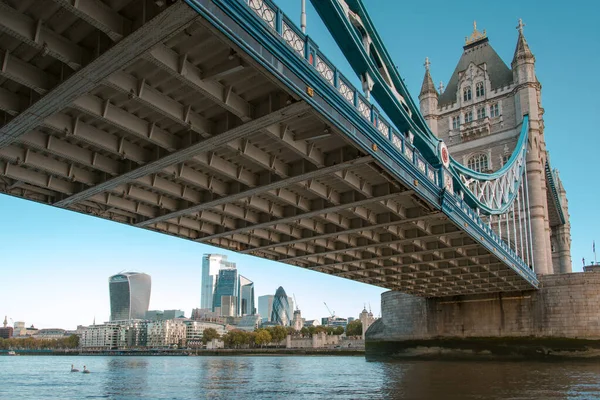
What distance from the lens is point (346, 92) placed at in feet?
53.8

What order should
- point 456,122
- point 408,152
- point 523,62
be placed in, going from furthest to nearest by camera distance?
point 456,122
point 523,62
point 408,152

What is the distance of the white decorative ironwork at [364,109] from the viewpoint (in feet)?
56.7

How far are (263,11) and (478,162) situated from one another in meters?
58.2

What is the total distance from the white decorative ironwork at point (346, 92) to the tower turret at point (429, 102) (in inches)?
2240

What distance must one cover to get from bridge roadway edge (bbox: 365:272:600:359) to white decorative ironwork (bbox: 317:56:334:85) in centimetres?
4089

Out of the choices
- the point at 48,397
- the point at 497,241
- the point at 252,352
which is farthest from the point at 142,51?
the point at 252,352

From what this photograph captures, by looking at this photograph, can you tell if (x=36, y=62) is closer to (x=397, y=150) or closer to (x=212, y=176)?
(x=212, y=176)

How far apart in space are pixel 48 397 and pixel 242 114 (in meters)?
24.1

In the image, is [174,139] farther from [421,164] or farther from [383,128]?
[421,164]

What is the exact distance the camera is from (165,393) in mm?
29906

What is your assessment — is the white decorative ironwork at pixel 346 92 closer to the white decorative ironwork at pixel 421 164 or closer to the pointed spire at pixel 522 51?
the white decorative ironwork at pixel 421 164

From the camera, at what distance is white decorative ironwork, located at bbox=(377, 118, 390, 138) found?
18.8 metres

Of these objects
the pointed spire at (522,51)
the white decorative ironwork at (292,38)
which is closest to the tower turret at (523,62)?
the pointed spire at (522,51)

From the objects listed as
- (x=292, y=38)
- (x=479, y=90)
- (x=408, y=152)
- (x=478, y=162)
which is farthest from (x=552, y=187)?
(x=292, y=38)
